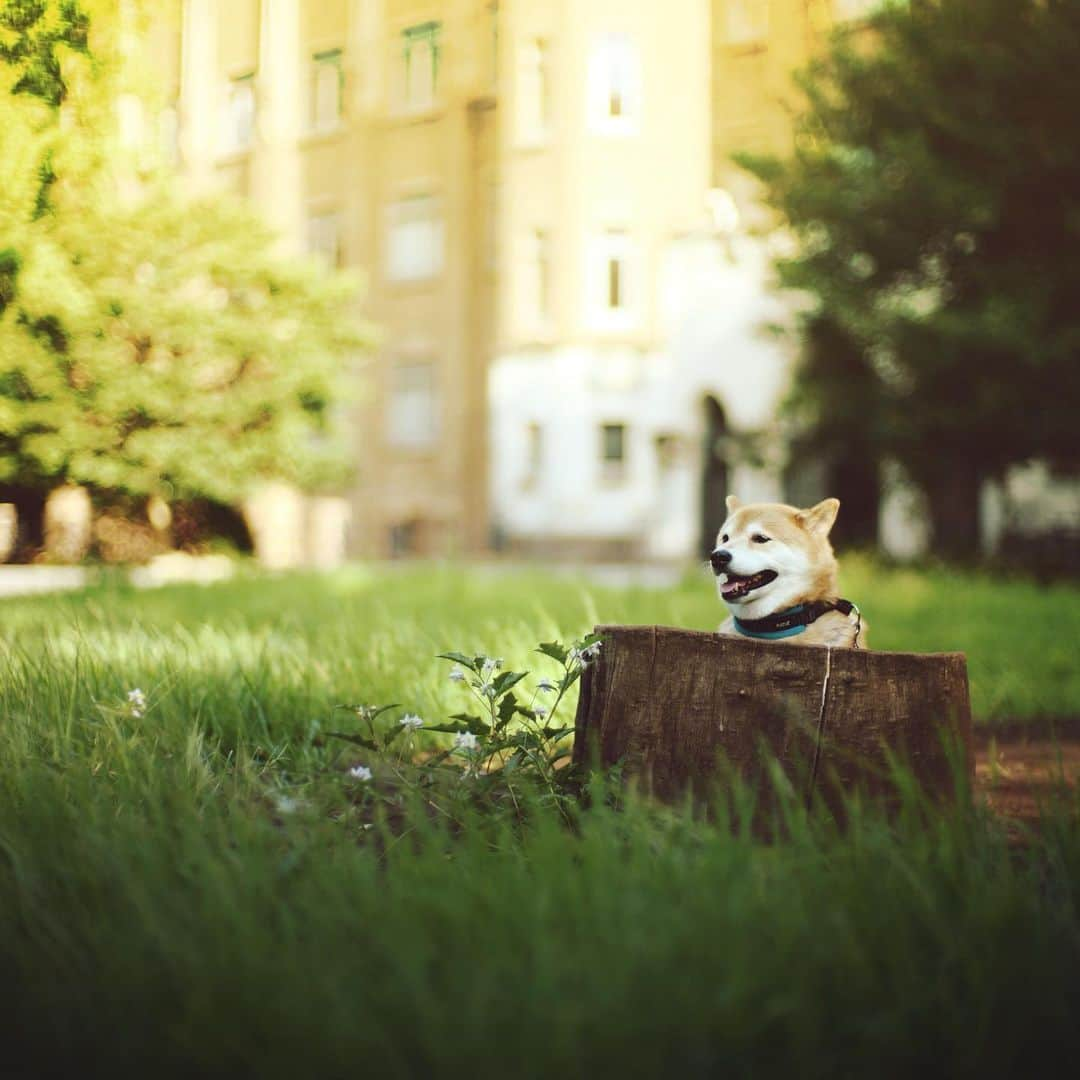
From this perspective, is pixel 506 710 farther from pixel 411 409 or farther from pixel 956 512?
pixel 411 409

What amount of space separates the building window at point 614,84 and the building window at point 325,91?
7.32 m

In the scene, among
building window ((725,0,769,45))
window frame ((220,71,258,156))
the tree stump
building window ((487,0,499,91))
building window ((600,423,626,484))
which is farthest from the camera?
window frame ((220,71,258,156))

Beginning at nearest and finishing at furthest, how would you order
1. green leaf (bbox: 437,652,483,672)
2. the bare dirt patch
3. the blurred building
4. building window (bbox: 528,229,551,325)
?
the bare dirt patch
green leaf (bbox: 437,652,483,672)
the blurred building
building window (bbox: 528,229,551,325)

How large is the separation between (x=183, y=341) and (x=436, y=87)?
1515 centimetres

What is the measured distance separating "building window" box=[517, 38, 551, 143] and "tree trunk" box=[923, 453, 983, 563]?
13232mm

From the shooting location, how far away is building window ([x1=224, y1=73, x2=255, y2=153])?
94.7 ft

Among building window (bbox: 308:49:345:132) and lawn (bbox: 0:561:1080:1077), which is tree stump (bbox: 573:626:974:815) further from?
building window (bbox: 308:49:345:132)

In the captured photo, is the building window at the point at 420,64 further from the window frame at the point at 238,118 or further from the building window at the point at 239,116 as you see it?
the building window at the point at 239,116

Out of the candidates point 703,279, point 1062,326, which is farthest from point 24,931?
point 703,279

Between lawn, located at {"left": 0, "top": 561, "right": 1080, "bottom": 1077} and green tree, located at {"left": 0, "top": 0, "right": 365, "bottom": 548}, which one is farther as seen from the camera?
green tree, located at {"left": 0, "top": 0, "right": 365, "bottom": 548}

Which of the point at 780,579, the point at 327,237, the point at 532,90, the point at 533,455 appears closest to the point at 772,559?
the point at 780,579

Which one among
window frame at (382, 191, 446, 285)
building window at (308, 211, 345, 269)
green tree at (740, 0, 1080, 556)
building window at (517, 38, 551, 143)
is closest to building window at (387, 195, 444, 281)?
window frame at (382, 191, 446, 285)

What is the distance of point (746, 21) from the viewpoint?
23.3 meters

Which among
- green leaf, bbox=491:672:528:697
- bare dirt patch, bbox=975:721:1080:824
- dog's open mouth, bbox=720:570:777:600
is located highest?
dog's open mouth, bbox=720:570:777:600
